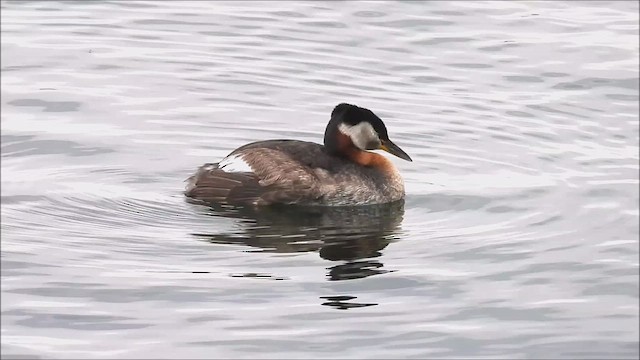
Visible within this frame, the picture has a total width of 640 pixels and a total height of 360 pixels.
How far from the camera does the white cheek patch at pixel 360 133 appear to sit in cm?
1550

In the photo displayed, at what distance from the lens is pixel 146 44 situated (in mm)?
21109

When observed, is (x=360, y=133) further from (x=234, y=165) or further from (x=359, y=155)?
(x=234, y=165)

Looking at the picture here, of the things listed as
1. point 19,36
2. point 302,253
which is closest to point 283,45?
point 19,36

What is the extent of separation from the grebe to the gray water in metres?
0.21

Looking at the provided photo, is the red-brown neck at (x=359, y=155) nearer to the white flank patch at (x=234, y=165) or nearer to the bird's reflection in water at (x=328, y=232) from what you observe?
the bird's reflection in water at (x=328, y=232)

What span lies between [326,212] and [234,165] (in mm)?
971

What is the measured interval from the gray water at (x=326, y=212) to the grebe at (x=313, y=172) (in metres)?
0.21

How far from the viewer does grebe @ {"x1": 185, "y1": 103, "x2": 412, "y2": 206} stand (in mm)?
15133

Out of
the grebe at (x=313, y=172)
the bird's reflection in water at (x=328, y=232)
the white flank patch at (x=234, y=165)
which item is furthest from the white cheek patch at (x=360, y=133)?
the white flank patch at (x=234, y=165)

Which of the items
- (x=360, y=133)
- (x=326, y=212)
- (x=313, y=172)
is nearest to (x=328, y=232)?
(x=326, y=212)

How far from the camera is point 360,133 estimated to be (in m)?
15.6

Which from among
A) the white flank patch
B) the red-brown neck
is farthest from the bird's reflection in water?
the red-brown neck

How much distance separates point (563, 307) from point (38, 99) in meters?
7.98

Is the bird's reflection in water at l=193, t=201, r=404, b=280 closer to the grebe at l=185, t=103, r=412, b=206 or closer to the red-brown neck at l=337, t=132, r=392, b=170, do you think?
the grebe at l=185, t=103, r=412, b=206
